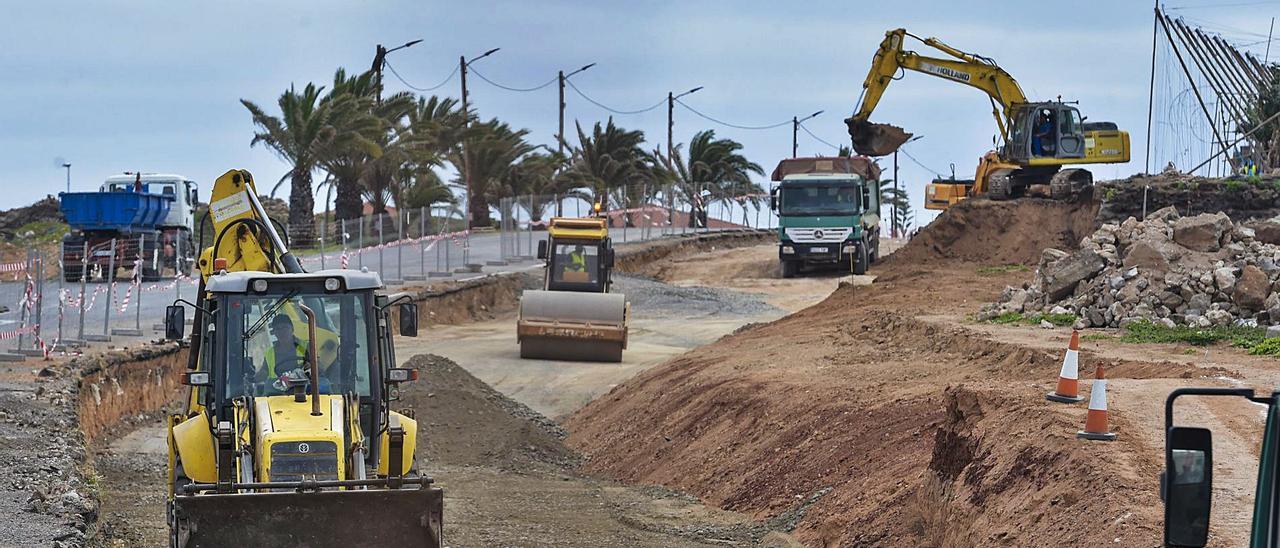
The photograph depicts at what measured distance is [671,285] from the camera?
4278 cm

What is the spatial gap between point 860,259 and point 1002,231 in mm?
4096

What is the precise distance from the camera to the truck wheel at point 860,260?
141 feet

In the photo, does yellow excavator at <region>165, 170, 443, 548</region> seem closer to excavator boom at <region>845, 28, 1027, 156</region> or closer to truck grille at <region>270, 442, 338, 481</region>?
truck grille at <region>270, 442, 338, 481</region>

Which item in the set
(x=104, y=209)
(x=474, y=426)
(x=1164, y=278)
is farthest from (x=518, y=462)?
(x=104, y=209)

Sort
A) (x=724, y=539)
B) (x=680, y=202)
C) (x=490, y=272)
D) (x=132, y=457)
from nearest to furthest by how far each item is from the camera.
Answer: (x=724, y=539) → (x=132, y=457) → (x=490, y=272) → (x=680, y=202)

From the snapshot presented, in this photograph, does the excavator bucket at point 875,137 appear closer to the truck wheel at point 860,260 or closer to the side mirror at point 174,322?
the truck wheel at point 860,260

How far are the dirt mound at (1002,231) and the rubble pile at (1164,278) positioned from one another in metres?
15.6

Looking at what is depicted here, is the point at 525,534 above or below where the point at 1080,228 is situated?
below

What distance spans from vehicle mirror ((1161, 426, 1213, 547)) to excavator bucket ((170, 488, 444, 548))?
5685mm

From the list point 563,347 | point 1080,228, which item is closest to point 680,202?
point 1080,228

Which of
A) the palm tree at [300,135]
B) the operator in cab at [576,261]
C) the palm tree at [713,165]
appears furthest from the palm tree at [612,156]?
the operator in cab at [576,261]

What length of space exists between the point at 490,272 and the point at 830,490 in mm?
27581

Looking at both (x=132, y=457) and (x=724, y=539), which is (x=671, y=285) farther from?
(x=724, y=539)

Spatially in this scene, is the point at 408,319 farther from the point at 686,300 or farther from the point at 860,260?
the point at 860,260
